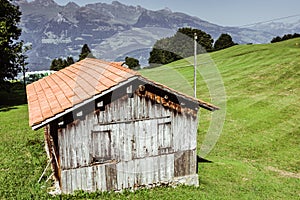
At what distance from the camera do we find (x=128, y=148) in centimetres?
1359

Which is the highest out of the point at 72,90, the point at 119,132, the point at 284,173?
the point at 72,90

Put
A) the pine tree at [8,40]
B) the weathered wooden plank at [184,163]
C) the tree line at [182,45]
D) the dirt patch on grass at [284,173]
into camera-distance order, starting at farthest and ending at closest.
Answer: the tree line at [182,45] → the pine tree at [8,40] → the dirt patch on grass at [284,173] → the weathered wooden plank at [184,163]

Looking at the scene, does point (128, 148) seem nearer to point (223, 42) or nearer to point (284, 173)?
point (284, 173)

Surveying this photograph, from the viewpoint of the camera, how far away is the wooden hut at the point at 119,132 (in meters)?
12.7

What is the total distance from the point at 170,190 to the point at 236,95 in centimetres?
2511

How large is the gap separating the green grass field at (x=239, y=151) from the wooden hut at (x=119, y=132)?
0.74 metres

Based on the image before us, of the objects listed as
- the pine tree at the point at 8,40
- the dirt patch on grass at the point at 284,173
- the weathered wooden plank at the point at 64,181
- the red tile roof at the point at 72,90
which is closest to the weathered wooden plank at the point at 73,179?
the weathered wooden plank at the point at 64,181

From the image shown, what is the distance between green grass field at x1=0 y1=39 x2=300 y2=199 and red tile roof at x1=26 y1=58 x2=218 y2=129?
3.61 metres

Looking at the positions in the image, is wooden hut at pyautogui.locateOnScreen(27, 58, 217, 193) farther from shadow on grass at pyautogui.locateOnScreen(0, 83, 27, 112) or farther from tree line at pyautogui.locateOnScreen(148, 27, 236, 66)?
tree line at pyautogui.locateOnScreen(148, 27, 236, 66)

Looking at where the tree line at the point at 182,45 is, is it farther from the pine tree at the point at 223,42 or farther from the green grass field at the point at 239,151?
the green grass field at the point at 239,151

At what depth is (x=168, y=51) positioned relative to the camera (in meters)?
92.8

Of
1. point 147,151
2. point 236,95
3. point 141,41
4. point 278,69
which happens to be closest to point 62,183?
point 147,151

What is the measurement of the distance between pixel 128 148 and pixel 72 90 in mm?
3770

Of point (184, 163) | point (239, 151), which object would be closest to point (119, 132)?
point (184, 163)
